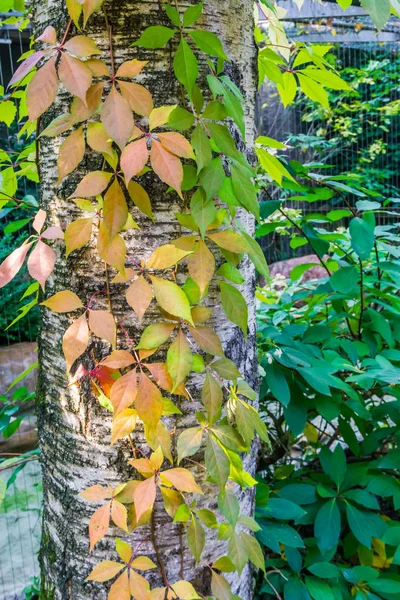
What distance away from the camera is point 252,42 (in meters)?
0.83

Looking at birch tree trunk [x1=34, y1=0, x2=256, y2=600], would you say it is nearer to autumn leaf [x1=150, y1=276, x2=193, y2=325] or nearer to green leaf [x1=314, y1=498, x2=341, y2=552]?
autumn leaf [x1=150, y1=276, x2=193, y2=325]

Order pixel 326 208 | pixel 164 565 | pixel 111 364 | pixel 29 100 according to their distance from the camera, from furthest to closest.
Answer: pixel 326 208 → pixel 164 565 → pixel 111 364 → pixel 29 100

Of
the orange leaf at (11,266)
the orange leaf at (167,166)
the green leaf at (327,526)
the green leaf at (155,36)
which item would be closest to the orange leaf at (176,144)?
the orange leaf at (167,166)

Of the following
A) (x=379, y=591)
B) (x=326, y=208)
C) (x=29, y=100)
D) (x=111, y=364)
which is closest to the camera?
(x=29, y=100)

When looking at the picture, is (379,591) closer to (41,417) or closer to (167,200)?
(41,417)

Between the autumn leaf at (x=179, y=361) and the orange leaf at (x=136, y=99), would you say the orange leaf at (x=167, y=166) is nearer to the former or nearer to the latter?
the orange leaf at (x=136, y=99)

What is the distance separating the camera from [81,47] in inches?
22.1

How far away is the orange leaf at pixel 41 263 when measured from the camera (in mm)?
615

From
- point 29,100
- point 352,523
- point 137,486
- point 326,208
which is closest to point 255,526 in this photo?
point 137,486

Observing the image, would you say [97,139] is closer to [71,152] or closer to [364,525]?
[71,152]

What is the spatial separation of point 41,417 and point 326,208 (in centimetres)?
611

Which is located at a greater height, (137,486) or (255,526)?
(137,486)

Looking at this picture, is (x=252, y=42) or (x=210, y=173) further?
(x=252, y=42)

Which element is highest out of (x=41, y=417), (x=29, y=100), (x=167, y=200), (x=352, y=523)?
(x=29, y=100)
